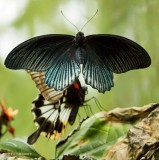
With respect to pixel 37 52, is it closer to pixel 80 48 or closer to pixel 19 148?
pixel 80 48

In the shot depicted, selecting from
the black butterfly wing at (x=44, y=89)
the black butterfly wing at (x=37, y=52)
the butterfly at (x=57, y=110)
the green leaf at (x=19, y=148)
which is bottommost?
the green leaf at (x=19, y=148)

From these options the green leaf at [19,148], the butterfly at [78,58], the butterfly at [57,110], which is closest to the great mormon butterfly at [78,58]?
the butterfly at [78,58]

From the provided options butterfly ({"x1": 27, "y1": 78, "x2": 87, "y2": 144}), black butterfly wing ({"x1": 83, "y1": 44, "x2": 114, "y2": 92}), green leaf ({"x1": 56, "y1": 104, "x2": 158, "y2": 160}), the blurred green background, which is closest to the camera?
black butterfly wing ({"x1": 83, "y1": 44, "x2": 114, "y2": 92})

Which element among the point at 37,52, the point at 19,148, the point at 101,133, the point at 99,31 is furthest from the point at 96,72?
the point at 99,31

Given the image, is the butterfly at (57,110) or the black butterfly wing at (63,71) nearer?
the black butterfly wing at (63,71)

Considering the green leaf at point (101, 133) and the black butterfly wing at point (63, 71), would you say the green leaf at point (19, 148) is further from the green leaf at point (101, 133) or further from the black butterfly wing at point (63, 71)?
the black butterfly wing at point (63, 71)

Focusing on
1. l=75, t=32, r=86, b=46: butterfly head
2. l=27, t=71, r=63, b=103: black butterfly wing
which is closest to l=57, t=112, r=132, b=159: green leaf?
l=27, t=71, r=63, b=103: black butterfly wing

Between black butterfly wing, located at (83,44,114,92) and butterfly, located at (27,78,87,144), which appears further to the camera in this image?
butterfly, located at (27,78,87,144)

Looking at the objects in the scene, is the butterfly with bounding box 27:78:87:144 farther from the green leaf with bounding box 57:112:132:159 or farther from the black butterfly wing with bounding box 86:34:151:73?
the black butterfly wing with bounding box 86:34:151:73
